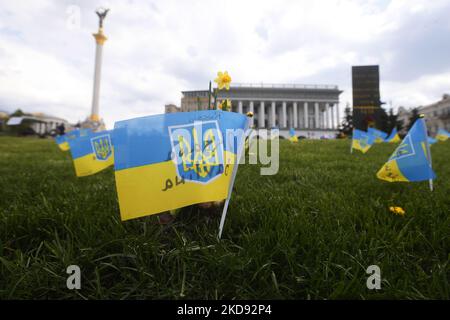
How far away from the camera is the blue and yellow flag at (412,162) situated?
218 centimetres

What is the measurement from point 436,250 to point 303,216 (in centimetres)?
70

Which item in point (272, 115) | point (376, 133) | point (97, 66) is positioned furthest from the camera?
point (272, 115)

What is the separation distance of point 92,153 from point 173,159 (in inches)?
106

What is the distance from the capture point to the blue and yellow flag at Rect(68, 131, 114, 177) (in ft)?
10.2

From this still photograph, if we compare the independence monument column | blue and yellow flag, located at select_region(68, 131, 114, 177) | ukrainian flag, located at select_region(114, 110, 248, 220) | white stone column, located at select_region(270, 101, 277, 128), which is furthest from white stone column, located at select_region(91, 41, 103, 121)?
white stone column, located at select_region(270, 101, 277, 128)

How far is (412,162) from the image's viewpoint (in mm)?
Answer: 2209

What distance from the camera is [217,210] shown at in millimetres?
1463

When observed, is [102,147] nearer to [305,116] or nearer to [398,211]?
[398,211]

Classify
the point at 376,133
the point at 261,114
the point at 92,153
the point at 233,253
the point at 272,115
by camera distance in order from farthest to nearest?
the point at 272,115 < the point at 261,114 < the point at 376,133 < the point at 92,153 < the point at 233,253

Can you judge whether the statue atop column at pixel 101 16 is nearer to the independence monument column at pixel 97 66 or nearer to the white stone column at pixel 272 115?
the independence monument column at pixel 97 66

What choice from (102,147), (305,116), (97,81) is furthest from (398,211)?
(305,116)

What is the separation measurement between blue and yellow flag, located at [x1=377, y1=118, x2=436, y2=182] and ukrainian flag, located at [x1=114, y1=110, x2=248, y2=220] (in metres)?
2.00

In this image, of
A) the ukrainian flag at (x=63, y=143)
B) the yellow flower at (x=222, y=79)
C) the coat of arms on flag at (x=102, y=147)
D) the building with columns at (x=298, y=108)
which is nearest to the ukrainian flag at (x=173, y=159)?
the yellow flower at (x=222, y=79)

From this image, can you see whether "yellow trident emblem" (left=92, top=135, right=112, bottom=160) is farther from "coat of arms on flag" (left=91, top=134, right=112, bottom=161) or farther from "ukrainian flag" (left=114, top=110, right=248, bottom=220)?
"ukrainian flag" (left=114, top=110, right=248, bottom=220)
